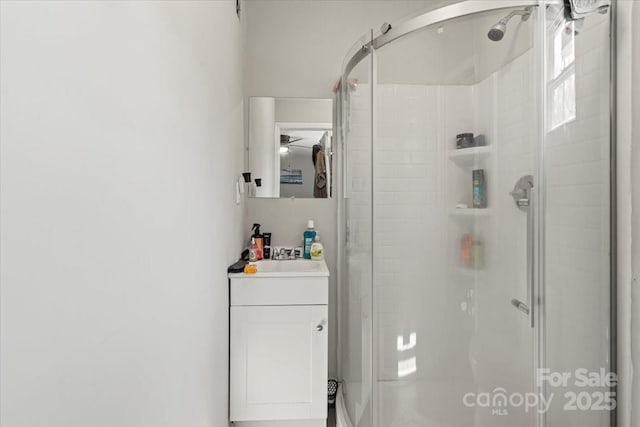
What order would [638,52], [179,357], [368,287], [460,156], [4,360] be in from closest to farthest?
1. [4,360]
2. [179,357]
3. [638,52]
4. [460,156]
5. [368,287]

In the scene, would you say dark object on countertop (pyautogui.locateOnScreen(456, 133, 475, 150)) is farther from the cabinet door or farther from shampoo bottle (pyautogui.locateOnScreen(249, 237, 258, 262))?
shampoo bottle (pyautogui.locateOnScreen(249, 237, 258, 262))

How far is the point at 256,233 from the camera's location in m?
2.16

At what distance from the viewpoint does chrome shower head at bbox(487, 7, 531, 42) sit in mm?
1234

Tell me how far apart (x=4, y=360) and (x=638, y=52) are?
5.40 feet

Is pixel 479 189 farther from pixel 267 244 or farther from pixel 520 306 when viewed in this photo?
pixel 267 244

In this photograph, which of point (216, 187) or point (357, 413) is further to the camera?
point (357, 413)

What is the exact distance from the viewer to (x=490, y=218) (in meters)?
1.33

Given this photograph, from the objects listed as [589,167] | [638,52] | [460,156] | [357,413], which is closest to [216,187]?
[460,156]

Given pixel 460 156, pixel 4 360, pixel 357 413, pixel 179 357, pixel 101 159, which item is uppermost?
pixel 460 156

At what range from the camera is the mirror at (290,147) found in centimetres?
223

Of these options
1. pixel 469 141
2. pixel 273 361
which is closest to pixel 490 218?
pixel 469 141

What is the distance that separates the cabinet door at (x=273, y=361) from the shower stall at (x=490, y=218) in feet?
0.93

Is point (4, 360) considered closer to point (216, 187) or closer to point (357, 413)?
point (216, 187)

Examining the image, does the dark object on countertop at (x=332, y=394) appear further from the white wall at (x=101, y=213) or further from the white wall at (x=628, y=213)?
the white wall at (x=628, y=213)
